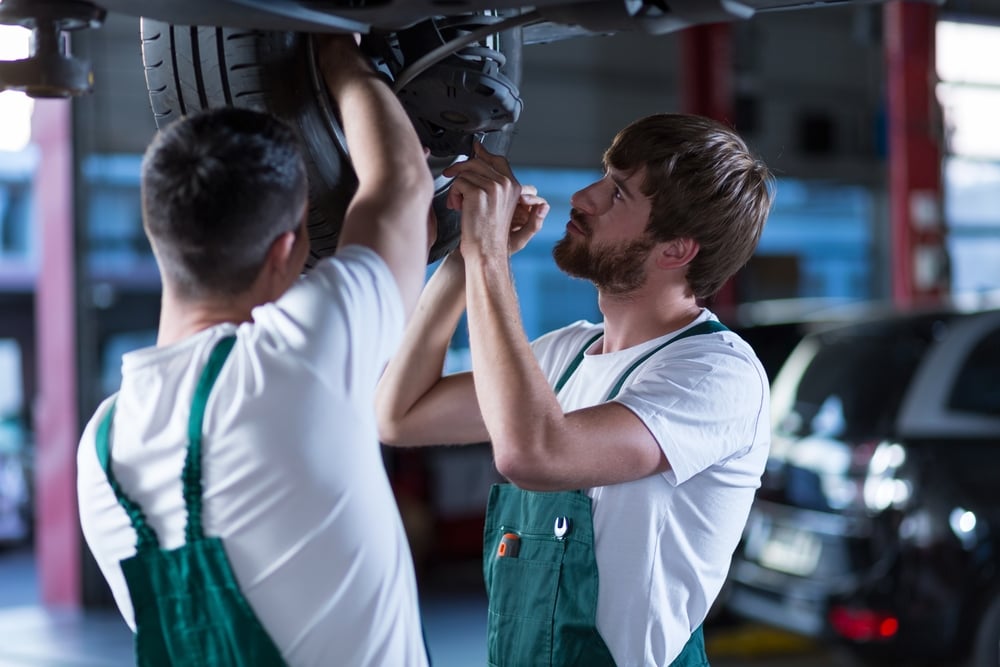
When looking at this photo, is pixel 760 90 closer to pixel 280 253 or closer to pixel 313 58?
pixel 313 58

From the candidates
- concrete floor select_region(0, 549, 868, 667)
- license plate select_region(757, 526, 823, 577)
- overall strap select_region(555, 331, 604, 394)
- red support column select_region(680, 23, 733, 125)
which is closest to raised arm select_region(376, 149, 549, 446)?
overall strap select_region(555, 331, 604, 394)

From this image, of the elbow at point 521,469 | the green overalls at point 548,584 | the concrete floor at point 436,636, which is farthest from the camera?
the concrete floor at point 436,636

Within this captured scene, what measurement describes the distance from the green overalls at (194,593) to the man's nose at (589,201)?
619 mm

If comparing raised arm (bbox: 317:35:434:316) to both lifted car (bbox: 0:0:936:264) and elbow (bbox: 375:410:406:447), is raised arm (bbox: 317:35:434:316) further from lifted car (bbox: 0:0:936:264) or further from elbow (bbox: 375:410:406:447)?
elbow (bbox: 375:410:406:447)

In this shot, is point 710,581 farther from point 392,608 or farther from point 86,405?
point 86,405

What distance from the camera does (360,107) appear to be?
1.39 meters

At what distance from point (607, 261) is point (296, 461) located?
0.65 m

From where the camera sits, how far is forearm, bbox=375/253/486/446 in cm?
186

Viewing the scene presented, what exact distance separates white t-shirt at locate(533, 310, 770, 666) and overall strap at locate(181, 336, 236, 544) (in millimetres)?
545

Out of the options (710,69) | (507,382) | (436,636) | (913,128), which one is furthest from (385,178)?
(913,128)

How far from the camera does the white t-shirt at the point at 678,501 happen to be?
1.59 meters

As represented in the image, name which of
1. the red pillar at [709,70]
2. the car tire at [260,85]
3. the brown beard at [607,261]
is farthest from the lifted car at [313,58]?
the red pillar at [709,70]

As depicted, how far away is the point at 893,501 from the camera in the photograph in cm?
390

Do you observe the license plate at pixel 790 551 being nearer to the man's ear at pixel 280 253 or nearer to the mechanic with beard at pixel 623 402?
the mechanic with beard at pixel 623 402
